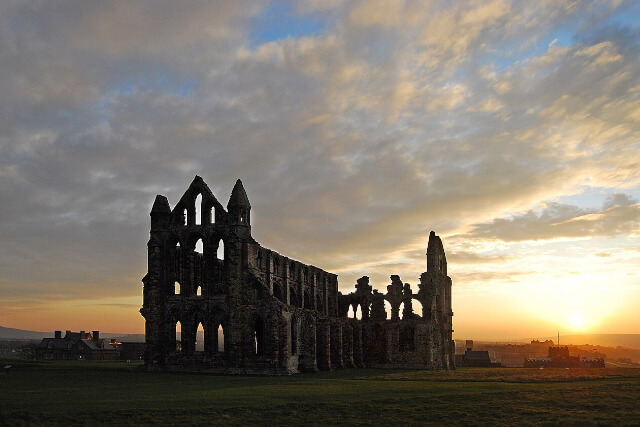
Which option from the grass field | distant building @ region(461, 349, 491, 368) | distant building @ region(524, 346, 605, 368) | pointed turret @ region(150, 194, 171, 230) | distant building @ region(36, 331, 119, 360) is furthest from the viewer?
distant building @ region(36, 331, 119, 360)

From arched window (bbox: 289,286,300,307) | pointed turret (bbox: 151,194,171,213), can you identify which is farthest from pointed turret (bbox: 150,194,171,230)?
arched window (bbox: 289,286,300,307)

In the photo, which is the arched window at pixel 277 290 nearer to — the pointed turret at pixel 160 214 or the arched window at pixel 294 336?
the arched window at pixel 294 336

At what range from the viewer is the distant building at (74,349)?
8431 centimetres

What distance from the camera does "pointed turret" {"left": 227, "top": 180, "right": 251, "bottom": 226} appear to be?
43281 millimetres

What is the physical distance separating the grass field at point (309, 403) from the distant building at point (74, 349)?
5613cm

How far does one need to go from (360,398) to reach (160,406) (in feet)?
25.3

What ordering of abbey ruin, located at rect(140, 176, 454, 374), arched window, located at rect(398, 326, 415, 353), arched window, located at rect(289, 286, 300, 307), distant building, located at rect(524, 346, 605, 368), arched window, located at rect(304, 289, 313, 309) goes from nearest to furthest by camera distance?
abbey ruin, located at rect(140, 176, 454, 374) < arched window, located at rect(289, 286, 300, 307) < arched window, located at rect(304, 289, 313, 309) < arched window, located at rect(398, 326, 415, 353) < distant building, located at rect(524, 346, 605, 368)

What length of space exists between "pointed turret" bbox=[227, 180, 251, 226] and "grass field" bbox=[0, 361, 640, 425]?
564 inches

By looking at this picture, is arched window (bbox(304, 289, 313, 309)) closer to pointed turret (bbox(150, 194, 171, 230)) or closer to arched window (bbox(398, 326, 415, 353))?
arched window (bbox(398, 326, 415, 353))

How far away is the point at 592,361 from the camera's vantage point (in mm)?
72875

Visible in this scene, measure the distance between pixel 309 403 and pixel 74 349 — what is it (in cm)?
7148

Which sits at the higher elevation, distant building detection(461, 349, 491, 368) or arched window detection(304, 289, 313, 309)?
arched window detection(304, 289, 313, 309)

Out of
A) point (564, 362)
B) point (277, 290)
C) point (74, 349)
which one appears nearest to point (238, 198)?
point (277, 290)

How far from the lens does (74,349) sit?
85688 mm
